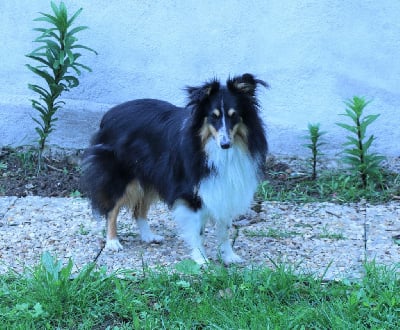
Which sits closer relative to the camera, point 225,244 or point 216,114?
point 216,114

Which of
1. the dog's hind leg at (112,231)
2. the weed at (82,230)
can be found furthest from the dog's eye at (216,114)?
the weed at (82,230)

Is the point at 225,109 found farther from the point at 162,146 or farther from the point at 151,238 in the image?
the point at 151,238

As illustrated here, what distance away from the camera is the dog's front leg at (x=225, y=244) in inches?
200

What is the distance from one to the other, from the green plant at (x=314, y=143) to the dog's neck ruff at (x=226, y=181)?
1663mm

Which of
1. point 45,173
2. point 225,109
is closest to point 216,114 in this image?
point 225,109

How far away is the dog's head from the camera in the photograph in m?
4.66

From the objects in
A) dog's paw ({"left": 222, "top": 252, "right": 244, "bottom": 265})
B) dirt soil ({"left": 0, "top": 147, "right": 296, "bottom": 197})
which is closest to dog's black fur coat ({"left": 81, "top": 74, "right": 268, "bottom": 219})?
dog's paw ({"left": 222, "top": 252, "right": 244, "bottom": 265})

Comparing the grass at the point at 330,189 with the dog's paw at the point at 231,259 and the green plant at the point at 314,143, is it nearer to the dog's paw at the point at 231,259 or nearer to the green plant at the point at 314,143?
the green plant at the point at 314,143

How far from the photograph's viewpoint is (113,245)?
541 centimetres

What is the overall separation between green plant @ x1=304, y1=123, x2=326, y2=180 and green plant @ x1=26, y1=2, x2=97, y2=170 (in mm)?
2072

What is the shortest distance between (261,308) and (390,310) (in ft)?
2.34

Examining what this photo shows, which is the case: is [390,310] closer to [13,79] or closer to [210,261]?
[210,261]

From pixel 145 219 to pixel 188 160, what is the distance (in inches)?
36.6

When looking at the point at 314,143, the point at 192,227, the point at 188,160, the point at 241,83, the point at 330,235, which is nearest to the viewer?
the point at 241,83
